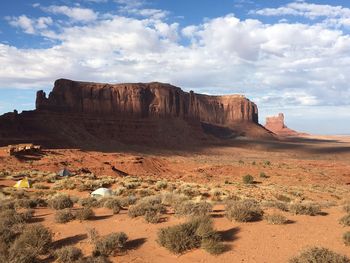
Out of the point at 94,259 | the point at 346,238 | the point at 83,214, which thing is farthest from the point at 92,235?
the point at 346,238

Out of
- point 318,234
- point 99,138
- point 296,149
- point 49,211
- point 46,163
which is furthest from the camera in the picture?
point 296,149

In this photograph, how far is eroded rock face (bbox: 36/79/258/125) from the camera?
95125 millimetres

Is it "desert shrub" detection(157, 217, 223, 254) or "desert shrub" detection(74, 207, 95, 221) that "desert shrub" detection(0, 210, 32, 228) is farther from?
"desert shrub" detection(157, 217, 223, 254)

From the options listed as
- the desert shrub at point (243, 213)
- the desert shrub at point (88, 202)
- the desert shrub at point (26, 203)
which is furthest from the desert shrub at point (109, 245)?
the desert shrub at point (26, 203)

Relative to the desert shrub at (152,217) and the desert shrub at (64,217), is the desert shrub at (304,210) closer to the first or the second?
the desert shrub at (152,217)

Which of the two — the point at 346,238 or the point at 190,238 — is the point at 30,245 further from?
the point at 346,238

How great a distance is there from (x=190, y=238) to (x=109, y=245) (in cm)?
189

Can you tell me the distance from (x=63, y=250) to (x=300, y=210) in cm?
702

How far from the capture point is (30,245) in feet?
29.3

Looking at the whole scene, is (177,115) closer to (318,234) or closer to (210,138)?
(210,138)

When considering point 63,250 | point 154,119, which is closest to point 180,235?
point 63,250

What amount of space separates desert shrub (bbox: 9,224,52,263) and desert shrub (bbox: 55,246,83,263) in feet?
1.62

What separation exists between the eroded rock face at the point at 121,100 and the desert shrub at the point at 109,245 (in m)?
83.6

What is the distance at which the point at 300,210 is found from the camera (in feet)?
38.5
